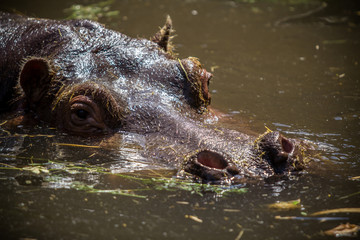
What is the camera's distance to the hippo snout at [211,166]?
4.11m

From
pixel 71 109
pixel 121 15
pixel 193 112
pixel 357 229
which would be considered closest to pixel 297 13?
pixel 121 15

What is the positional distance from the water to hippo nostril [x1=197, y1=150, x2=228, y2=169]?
0.24 metres

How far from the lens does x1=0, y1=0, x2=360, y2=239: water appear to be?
3.70 metres

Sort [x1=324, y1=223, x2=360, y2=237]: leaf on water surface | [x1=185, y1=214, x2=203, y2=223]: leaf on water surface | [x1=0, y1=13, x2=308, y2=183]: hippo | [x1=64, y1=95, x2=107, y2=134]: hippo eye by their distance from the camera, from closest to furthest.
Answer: [x1=324, y1=223, x2=360, y2=237]: leaf on water surface
[x1=185, y1=214, x2=203, y2=223]: leaf on water surface
[x1=0, y1=13, x2=308, y2=183]: hippo
[x1=64, y1=95, x2=107, y2=134]: hippo eye

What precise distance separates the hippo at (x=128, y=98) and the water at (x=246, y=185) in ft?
0.55

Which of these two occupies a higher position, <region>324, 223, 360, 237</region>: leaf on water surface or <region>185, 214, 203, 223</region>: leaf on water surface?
<region>324, 223, 360, 237</region>: leaf on water surface

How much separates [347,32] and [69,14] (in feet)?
19.4

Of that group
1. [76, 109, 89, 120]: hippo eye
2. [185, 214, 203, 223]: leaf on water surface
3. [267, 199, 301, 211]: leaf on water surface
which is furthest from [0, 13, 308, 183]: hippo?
[185, 214, 203, 223]: leaf on water surface

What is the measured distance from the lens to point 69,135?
5117mm

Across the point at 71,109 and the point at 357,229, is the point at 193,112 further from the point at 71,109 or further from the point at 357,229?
the point at 357,229

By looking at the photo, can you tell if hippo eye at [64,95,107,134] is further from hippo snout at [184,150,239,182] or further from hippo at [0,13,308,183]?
hippo snout at [184,150,239,182]

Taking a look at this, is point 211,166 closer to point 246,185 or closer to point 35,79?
point 246,185

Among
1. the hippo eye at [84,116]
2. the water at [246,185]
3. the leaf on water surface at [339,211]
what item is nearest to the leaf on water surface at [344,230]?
the water at [246,185]

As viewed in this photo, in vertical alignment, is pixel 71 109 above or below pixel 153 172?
above
